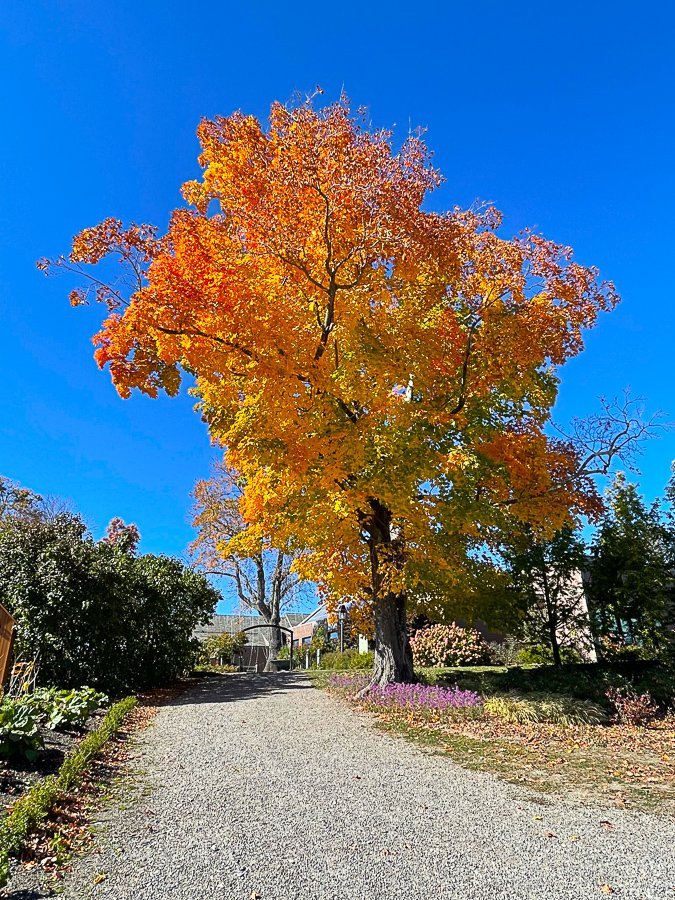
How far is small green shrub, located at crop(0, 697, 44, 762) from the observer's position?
5.28 metres

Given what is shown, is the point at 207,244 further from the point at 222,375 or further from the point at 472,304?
the point at 472,304

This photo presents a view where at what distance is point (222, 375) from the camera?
1035 centimetres

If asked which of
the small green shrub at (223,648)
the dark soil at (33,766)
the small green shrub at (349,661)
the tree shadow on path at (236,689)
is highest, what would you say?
the small green shrub at (223,648)

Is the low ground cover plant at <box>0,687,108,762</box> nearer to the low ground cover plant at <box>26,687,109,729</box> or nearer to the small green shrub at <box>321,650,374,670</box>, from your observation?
the low ground cover plant at <box>26,687,109,729</box>

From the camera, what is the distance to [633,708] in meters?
8.95

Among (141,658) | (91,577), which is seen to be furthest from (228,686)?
(91,577)

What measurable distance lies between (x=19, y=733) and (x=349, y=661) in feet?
57.7

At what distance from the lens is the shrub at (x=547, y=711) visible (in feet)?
28.8

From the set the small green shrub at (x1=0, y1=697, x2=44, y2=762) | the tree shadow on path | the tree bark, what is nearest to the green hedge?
the small green shrub at (x1=0, y1=697, x2=44, y2=762)

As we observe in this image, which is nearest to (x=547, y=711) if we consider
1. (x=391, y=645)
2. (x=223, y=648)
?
(x=391, y=645)

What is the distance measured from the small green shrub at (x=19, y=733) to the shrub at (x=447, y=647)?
1551 centimetres

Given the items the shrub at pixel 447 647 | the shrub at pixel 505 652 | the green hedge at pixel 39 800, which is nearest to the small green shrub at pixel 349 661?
the shrub at pixel 447 647

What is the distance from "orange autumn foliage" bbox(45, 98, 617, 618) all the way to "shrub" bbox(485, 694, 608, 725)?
2.67 m

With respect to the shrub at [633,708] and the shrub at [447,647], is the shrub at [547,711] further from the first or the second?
the shrub at [447,647]
